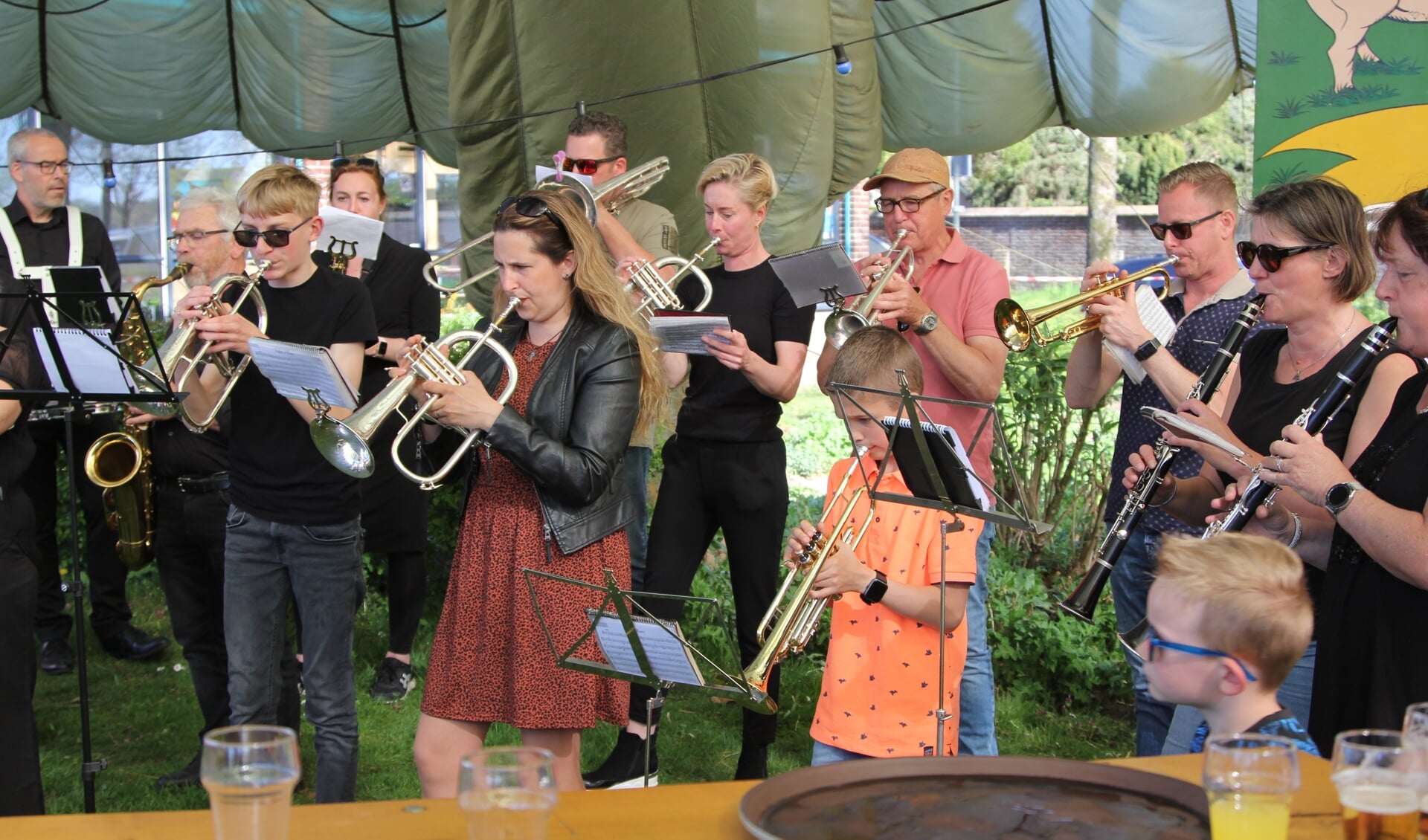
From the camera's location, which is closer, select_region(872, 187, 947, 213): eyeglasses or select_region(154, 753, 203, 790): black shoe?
select_region(872, 187, 947, 213): eyeglasses

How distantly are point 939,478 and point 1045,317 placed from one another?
138 centimetres

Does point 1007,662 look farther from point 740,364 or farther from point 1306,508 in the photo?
point 1306,508

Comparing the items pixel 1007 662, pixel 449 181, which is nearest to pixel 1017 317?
pixel 1007 662

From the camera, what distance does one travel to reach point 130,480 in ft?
15.6

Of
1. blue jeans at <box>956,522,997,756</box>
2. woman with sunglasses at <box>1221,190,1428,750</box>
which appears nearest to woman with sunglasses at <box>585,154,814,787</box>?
blue jeans at <box>956,522,997,756</box>

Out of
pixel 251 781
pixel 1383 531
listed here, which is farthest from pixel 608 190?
pixel 251 781

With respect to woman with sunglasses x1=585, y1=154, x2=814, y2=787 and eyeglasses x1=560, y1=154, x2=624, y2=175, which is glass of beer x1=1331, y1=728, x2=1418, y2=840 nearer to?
woman with sunglasses x1=585, y1=154, x2=814, y2=787

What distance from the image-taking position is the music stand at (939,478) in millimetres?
2885

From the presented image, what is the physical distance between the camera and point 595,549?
11.3 ft

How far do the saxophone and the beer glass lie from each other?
3.12m

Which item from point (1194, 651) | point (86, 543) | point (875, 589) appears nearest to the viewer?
point (1194, 651)

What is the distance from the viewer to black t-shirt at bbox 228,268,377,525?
3930 millimetres

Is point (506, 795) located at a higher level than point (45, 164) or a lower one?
lower

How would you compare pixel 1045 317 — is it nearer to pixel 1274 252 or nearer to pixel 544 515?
pixel 1274 252
